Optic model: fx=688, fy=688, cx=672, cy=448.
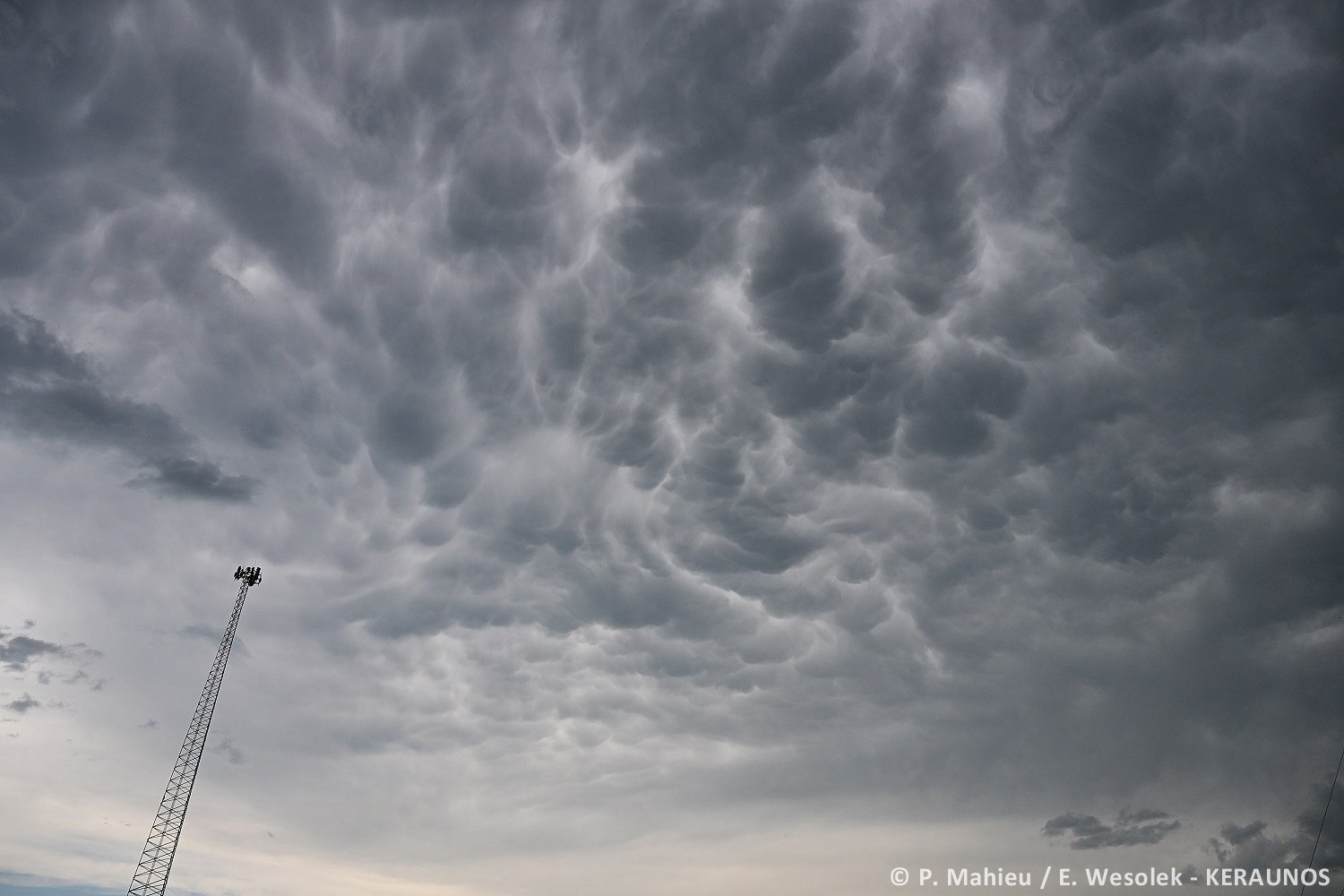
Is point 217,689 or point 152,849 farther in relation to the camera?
point 217,689

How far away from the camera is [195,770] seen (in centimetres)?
18588

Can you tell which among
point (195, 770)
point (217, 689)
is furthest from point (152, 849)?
point (217, 689)

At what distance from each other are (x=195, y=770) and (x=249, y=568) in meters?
57.0

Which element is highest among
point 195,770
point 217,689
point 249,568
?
point 249,568

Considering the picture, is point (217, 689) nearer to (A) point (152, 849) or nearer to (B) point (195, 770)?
(B) point (195, 770)

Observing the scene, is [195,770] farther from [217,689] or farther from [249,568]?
[249,568]

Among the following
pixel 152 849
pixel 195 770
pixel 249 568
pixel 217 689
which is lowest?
pixel 152 849

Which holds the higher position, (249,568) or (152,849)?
(249,568)

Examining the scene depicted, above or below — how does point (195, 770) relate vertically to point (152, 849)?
above

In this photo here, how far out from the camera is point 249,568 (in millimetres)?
184250

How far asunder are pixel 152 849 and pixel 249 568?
244 feet

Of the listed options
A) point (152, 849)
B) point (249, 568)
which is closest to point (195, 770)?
point (152, 849)

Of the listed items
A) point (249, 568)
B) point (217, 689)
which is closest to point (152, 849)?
point (217, 689)

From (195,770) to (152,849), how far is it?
1914 centimetres
